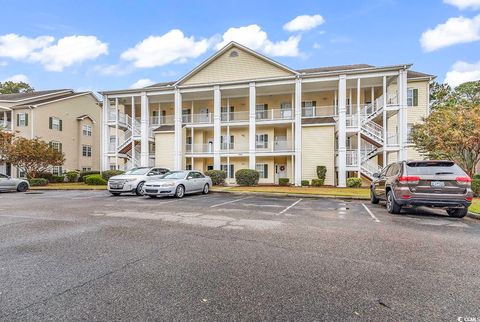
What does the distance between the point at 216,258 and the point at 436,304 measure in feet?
9.78

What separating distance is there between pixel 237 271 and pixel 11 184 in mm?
21821

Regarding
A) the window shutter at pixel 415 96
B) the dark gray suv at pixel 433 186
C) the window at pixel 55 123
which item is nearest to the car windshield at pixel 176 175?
the dark gray suv at pixel 433 186

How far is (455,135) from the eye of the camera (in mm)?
14000

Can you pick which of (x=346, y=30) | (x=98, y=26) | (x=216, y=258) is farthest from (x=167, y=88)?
(x=216, y=258)

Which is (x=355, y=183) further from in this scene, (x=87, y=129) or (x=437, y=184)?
(x=87, y=129)

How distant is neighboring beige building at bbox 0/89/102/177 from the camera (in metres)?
28.9

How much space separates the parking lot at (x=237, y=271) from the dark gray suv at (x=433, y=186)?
1067mm

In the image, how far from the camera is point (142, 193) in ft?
50.0

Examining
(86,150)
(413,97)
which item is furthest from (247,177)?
(86,150)

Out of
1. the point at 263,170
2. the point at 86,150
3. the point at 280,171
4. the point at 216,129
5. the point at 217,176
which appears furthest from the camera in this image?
the point at 86,150

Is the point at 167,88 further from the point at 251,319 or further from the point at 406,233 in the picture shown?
the point at 251,319

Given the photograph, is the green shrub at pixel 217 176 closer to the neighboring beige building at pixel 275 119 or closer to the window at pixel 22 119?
the neighboring beige building at pixel 275 119

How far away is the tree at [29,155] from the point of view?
2178 centimetres

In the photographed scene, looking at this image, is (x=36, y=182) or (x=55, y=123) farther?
(x=55, y=123)
